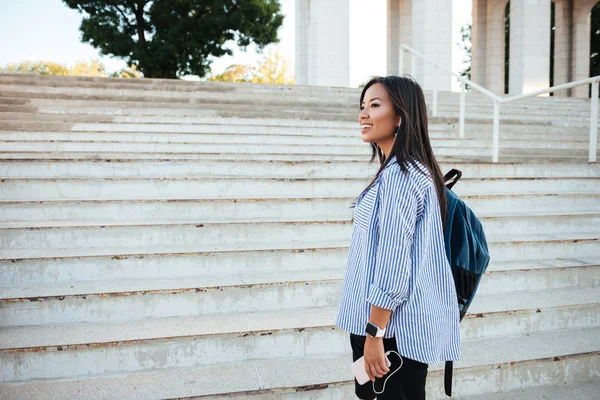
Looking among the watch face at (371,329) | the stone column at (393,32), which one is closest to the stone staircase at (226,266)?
the watch face at (371,329)

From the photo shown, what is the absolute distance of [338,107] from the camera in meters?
8.27

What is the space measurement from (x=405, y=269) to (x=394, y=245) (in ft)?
0.26

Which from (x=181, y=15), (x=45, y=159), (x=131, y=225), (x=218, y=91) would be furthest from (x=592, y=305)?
(x=181, y=15)

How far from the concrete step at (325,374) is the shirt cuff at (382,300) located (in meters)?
1.26

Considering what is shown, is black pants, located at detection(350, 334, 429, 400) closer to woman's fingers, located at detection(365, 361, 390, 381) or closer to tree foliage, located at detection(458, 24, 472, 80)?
woman's fingers, located at detection(365, 361, 390, 381)

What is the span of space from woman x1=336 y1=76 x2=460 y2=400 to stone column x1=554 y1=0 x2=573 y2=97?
1908 cm

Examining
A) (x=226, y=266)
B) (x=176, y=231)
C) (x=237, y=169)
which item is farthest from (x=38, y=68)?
(x=226, y=266)

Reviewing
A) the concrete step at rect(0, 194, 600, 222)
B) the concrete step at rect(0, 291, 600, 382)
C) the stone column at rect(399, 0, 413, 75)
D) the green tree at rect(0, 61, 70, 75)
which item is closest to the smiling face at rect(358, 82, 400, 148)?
the concrete step at rect(0, 291, 600, 382)

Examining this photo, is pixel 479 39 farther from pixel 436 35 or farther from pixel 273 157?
pixel 273 157

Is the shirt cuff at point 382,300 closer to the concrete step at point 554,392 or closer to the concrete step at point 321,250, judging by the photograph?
the concrete step at point 554,392

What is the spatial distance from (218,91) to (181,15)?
13650 millimetres

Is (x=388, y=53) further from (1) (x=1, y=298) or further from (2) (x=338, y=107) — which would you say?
(1) (x=1, y=298)

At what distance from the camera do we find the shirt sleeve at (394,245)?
58.6 inches

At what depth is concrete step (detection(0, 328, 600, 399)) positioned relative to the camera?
8.23 feet
